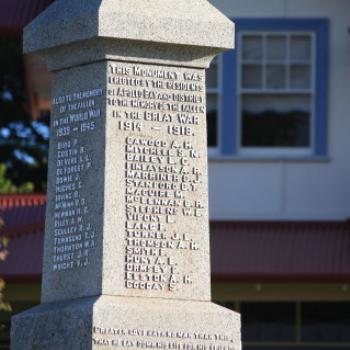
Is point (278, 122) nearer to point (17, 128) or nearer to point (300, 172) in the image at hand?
point (300, 172)

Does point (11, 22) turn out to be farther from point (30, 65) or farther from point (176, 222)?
point (176, 222)

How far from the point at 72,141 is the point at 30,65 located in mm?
17071

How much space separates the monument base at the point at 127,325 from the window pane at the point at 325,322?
12.3 metres

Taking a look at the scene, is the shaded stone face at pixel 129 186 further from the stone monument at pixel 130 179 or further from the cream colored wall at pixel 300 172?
the cream colored wall at pixel 300 172

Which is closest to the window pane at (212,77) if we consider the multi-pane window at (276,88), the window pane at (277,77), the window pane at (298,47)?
the multi-pane window at (276,88)

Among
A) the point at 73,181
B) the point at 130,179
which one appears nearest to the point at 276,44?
the point at 73,181

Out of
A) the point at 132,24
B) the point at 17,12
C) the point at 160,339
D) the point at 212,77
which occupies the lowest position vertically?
the point at 160,339

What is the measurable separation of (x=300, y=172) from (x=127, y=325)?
41.2ft

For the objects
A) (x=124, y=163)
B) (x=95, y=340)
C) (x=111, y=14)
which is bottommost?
(x=95, y=340)

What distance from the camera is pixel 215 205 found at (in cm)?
3198

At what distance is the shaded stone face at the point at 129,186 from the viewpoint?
19.9m

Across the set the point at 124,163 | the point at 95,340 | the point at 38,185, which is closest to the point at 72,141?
the point at 124,163

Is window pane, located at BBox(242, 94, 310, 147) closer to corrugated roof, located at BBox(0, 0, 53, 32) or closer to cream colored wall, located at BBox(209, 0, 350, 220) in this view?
cream colored wall, located at BBox(209, 0, 350, 220)

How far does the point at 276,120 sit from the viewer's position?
32.0m
